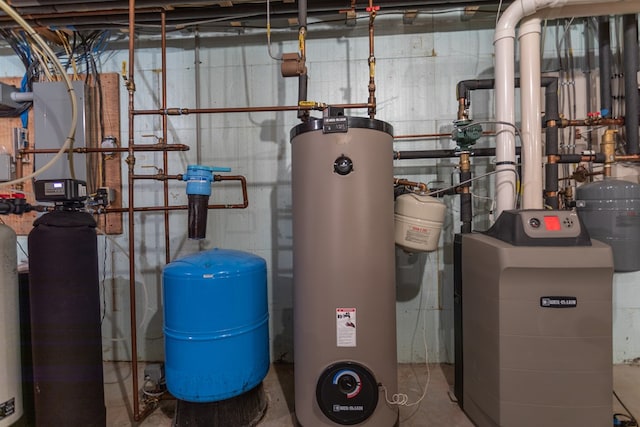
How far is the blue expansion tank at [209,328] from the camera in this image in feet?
3.80

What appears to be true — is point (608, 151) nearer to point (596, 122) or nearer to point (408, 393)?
point (596, 122)

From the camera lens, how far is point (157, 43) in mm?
1842

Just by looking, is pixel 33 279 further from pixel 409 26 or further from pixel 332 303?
pixel 409 26

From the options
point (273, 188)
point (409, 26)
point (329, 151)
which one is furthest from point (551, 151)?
point (273, 188)

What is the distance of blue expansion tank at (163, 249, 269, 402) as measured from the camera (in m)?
1.16

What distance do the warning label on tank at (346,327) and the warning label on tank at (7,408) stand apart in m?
1.32

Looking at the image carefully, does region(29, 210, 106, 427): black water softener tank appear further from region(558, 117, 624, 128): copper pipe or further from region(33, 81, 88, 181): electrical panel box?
region(558, 117, 624, 128): copper pipe

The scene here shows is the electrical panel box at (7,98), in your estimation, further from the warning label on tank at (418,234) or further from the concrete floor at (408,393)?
the warning label on tank at (418,234)

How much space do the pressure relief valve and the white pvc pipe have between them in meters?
1.47

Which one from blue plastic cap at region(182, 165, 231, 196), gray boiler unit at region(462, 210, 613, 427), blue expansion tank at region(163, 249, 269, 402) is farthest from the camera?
blue plastic cap at region(182, 165, 231, 196)

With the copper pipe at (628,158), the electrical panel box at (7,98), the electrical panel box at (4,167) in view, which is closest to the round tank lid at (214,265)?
the electrical panel box at (4,167)

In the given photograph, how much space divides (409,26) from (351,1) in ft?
1.55

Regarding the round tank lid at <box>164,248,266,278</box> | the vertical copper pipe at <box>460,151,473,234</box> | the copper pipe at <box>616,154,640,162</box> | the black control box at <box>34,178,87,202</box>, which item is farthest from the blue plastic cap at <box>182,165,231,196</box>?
the copper pipe at <box>616,154,640,162</box>

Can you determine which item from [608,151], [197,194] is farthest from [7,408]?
[608,151]
